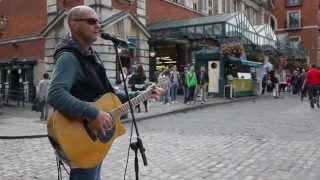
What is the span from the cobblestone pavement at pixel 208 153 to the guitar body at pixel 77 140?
147 inches

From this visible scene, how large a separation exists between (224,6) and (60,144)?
4241 centimetres

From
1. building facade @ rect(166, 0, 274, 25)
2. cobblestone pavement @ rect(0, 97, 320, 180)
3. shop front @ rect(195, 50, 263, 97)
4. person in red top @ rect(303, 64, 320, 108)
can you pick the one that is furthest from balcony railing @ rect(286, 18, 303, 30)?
cobblestone pavement @ rect(0, 97, 320, 180)

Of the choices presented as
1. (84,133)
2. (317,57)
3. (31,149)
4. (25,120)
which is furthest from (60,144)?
(317,57)

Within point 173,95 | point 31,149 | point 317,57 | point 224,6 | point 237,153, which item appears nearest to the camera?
point 237,153

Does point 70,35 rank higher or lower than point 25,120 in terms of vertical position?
higher

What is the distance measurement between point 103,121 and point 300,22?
6725 cm

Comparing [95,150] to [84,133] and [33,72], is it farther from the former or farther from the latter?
[33,72]

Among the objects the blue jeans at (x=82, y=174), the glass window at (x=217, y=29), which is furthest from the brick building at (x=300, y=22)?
the blue jeans at (x=82, y=174)

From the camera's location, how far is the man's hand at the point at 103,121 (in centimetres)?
364

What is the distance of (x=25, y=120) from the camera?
17.2 m

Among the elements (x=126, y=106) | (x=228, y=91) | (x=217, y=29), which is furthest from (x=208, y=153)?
(x=217, y=29)

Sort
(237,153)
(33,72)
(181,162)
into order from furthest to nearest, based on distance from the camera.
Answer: (33,72)
(237,153)
(181,162)

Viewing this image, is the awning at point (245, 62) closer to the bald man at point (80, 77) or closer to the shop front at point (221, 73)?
the shop front at point (221, 73)

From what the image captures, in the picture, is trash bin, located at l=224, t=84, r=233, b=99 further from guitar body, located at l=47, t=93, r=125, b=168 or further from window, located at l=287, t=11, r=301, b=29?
window, located at l=287, t=11, r=301, b=29
